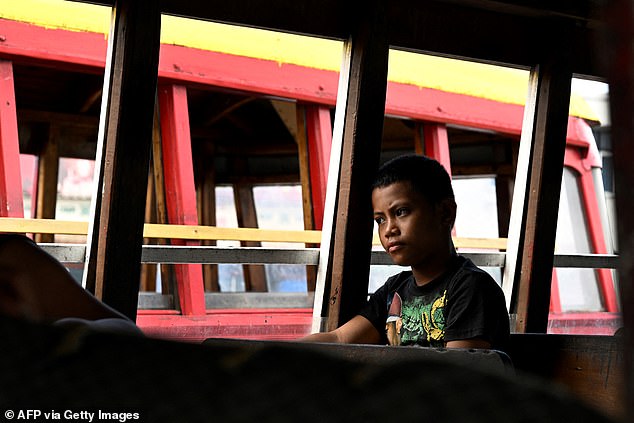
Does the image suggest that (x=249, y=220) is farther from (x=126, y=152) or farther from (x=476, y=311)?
(x=476, y=311)

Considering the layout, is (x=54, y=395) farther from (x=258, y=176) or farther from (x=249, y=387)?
(x=258, y=176)

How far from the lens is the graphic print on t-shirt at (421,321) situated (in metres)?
2.00

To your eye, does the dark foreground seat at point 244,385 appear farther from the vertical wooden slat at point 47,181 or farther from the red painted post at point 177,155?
the vertical wooden slat at point 47,181

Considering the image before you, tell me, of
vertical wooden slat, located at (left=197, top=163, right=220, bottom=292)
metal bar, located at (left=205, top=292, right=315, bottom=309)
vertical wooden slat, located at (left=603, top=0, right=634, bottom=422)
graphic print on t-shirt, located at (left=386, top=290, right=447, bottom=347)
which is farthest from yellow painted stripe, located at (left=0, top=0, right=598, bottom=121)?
vertical wooden slat, located at (left=603, top=0, right=634, bottom=422)

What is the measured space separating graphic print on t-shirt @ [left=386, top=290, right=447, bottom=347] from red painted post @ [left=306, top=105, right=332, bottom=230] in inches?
79.6

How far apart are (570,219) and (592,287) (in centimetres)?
43

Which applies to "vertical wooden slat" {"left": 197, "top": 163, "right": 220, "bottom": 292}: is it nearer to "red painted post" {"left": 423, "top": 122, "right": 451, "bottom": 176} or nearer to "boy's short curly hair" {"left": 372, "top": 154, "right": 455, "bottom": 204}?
"red painted post" {"left": 423, "top": 122, "right": 451, "bottom": 176}

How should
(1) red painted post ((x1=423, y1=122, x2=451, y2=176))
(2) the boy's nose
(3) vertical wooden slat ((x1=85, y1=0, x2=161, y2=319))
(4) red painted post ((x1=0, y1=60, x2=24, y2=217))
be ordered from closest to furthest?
(2) the boy's nose < (3) vertical wooden slat ((x1=85, y1=0, x2=161, y2=319)) < (4) red painted post ((x1=0, y1=60, x2=24, y2=217)) < (1) red painted post ((x1=423, y1=122, x2=451, y2=176))

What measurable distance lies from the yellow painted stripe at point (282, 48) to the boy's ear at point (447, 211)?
6.11 ft

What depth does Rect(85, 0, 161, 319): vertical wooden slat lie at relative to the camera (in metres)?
2.48

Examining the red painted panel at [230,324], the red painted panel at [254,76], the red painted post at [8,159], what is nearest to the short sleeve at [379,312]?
the red painted panel at [230,324]

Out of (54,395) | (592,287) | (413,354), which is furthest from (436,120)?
(54,395)

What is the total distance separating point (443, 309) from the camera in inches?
78.7

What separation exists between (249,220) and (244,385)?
630cm
